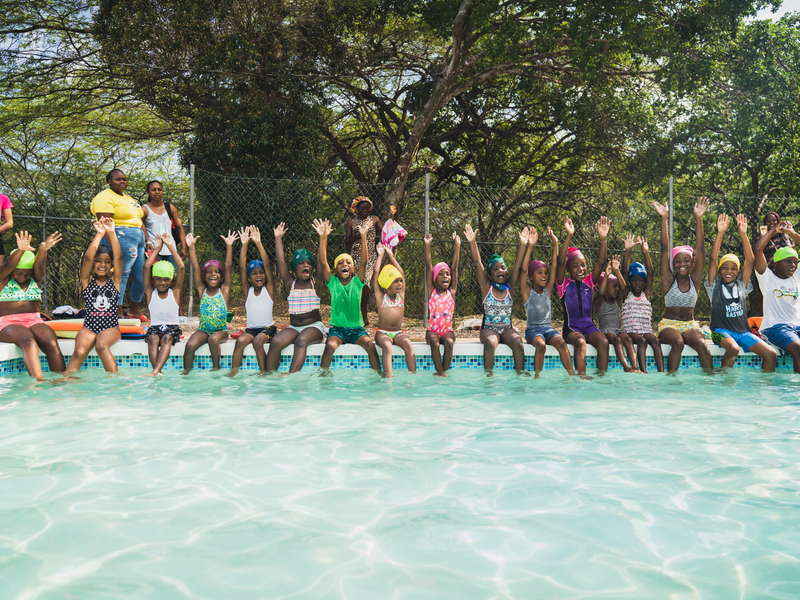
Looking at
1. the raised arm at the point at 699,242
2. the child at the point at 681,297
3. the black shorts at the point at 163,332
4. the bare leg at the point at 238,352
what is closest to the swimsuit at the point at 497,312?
the child at the point at 681,297

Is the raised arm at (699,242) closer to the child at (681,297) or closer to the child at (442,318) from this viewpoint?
the child at (681,297)

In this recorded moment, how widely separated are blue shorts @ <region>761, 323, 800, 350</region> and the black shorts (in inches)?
261

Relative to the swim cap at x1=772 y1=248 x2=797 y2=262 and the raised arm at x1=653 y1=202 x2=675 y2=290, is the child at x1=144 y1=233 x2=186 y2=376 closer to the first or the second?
the raised arm at x1=653 y1=202 x2=675 y2=290

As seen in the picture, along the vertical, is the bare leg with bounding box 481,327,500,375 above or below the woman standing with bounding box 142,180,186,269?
below

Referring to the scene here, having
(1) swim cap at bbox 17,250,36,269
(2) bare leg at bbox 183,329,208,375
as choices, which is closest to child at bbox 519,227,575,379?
(2) bare leg at bbox 183,329,208,375

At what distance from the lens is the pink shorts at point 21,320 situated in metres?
6.13

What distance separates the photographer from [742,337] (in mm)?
6785

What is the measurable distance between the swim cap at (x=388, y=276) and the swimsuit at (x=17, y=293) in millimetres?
3636

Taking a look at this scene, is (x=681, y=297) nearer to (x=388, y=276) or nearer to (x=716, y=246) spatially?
(x=716, y=246)

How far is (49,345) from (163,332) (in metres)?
1.09

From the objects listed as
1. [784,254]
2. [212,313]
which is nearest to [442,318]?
[212,313]

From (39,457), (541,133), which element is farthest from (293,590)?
(541,133)

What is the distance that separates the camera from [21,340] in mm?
6023

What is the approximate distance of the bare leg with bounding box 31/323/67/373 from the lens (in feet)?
20.2
